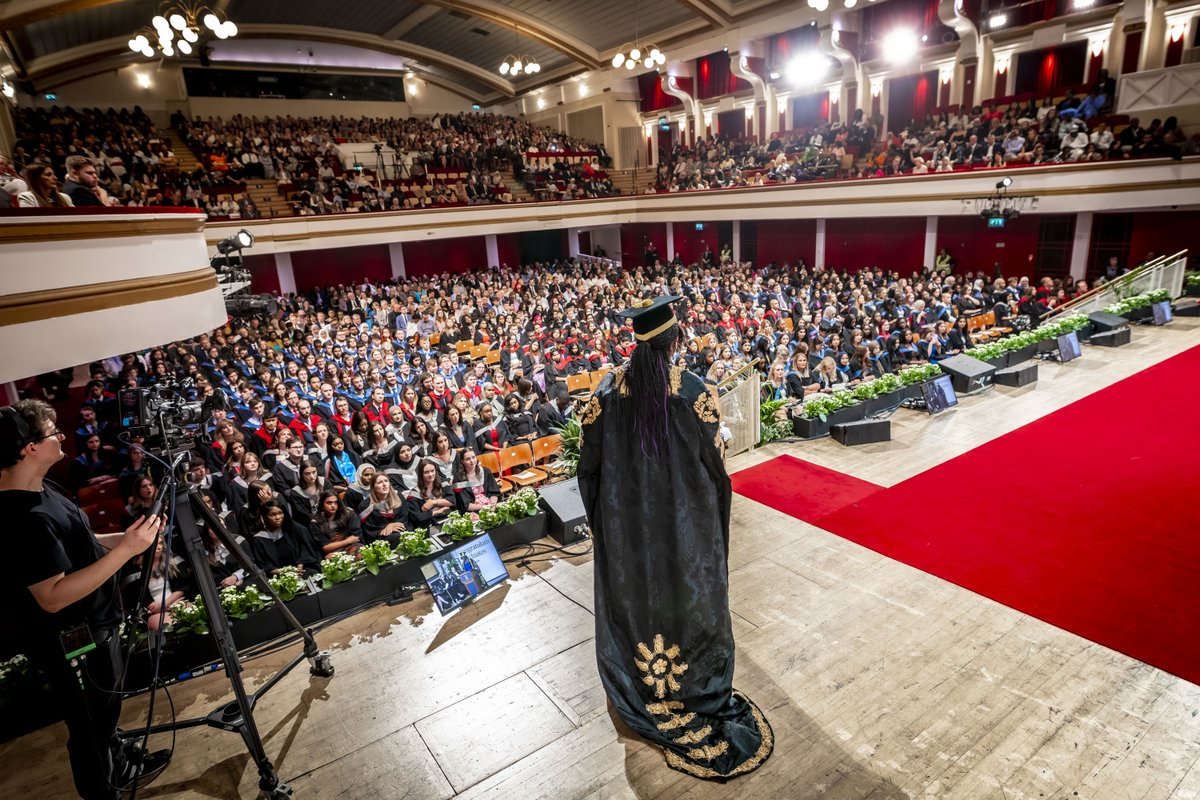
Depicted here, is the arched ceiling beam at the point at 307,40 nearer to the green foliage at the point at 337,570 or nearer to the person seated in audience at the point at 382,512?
the person seated in audience at the point at 382,512

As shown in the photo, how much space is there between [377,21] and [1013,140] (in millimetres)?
24786

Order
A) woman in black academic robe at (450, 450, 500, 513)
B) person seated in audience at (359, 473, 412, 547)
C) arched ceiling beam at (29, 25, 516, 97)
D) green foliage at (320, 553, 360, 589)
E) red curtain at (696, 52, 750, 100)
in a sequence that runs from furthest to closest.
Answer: red curtain at (696, 52, 750, 100), arched ceiling beam at (29, 25, 516, 97), woman in black academic robe at (450, 450, 500, 513), person seated in audience at (359, 473, 412, 547), green foliage at (320, 553, 360, 589)

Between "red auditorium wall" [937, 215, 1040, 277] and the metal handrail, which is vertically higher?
"red auditorium wall" [937, 215, 1040, 277]

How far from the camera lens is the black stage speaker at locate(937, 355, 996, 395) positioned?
9.16 meters

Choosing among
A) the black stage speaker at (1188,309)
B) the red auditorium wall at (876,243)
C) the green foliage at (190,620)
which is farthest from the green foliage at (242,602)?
the red auditorium wall at (876,243)

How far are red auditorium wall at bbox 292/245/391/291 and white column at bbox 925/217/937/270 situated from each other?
61.2 feet

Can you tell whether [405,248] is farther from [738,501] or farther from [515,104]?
[738,501]

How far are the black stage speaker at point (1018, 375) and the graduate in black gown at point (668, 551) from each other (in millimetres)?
8037

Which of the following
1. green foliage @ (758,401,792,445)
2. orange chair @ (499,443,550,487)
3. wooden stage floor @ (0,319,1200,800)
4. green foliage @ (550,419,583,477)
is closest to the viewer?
wooden stage floor @ (0,319,1200,800)

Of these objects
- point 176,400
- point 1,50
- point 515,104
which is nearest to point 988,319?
point 176,400

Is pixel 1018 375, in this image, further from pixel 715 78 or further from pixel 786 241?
pixel 715 78

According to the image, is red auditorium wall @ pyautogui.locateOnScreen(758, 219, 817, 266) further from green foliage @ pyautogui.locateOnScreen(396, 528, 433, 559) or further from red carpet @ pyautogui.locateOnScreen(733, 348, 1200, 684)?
green foliage @ pyautogui.locateOnScreen(396, 528, 433, 559)

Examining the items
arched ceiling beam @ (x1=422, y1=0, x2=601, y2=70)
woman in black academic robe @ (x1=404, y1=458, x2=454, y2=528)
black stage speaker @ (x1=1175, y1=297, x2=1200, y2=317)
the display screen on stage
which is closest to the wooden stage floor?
the display screen on stage

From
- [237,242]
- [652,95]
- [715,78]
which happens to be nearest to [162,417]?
[237,242]
